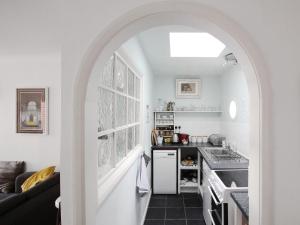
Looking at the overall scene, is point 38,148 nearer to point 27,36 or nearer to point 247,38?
point 27,36

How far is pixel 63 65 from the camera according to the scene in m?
0.90

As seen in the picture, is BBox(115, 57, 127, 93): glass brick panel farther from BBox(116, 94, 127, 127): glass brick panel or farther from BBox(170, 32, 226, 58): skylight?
BBox(170, 32, 226, 58): skylight

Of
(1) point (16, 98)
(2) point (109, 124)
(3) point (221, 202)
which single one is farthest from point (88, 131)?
(1) point (16, 98)

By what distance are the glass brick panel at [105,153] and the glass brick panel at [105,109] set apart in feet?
0.29

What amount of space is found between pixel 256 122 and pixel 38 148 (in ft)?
11.4

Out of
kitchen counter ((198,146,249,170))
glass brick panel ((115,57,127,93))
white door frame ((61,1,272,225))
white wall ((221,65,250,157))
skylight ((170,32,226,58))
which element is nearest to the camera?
white door frame ((61,1,272,225))

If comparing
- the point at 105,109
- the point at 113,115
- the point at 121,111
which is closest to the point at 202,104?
the point at 121,111

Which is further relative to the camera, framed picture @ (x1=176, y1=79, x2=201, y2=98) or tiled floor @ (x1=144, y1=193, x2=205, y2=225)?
framed picture @ (x1=176, y1=79, x2=201, y2=98)

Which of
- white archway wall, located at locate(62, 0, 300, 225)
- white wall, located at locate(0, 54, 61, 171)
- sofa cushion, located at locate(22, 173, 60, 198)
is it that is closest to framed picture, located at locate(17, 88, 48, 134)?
white wall, located at locate(0, 54, 61, 171)

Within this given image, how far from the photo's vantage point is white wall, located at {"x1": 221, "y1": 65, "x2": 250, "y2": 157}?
2.82 m

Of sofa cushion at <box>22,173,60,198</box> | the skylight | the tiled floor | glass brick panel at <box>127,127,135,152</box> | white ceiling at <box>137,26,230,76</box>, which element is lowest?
the tiled floor

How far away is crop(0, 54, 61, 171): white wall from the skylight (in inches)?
78.7

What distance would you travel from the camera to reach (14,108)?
3.40m

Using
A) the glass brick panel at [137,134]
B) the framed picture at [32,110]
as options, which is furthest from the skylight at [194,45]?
the framed picture at [32,110]
